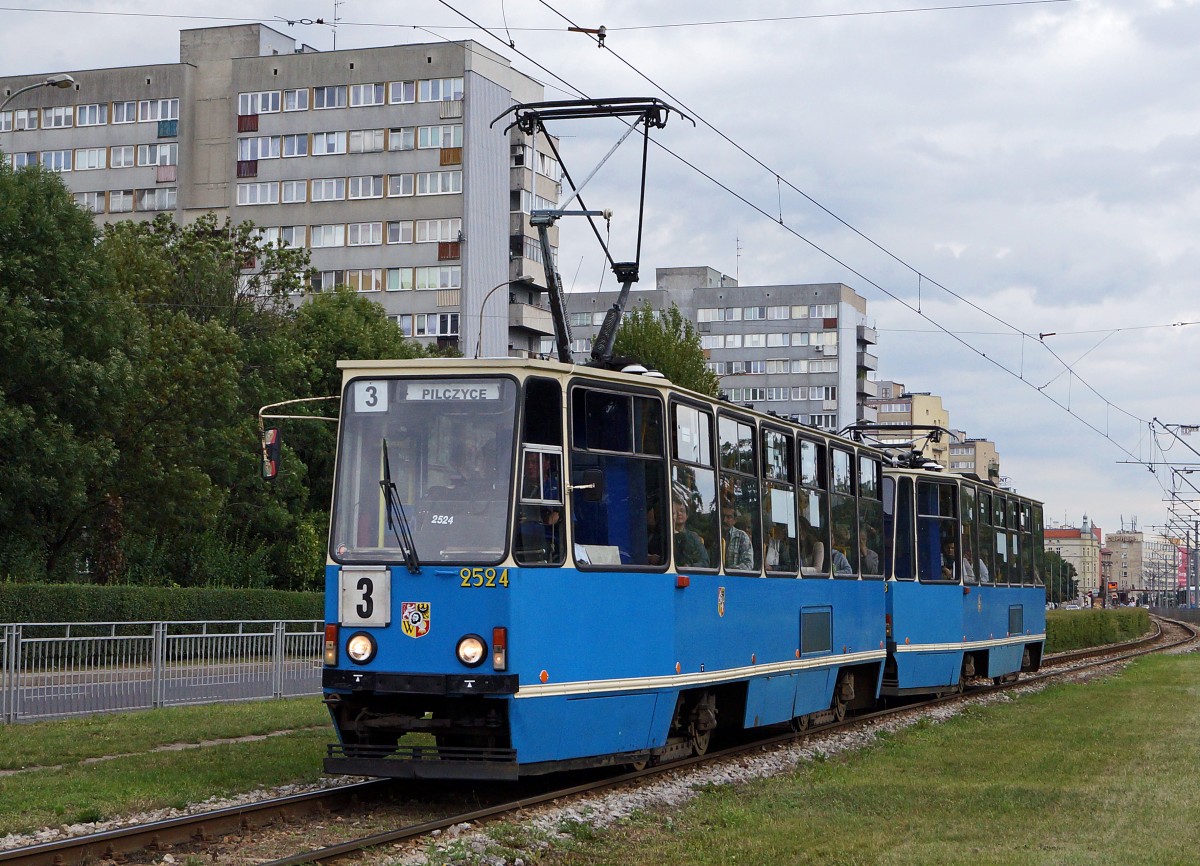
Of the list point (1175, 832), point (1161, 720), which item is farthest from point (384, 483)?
→ point (1161, 720)

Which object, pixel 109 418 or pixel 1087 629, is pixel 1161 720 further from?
pixel 1087 629

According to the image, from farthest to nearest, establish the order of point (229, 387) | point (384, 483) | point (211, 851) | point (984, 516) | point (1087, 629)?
1. point (1087, 629)
2. point (229, 387)
3. point (984, 516)
4. point (384, 483)
5. point (211, 851)

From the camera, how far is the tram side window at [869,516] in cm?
2034

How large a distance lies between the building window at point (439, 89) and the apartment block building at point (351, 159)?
60 mm

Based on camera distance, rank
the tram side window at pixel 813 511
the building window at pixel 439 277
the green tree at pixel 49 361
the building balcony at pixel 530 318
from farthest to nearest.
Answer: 1. the building balcony at pixel 530 318
2. the building window at pixel 439 277
3. the green tree at pixel 49 361
4. the tram side window at pixel 813 511

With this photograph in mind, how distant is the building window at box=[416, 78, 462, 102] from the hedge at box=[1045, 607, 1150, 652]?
108ft

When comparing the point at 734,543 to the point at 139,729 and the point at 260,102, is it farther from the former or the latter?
the point at 260,102

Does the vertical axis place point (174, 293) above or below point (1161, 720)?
above

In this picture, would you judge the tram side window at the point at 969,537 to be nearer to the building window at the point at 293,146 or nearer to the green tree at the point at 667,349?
the green tree at the point at 667,349

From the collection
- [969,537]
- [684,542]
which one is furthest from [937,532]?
[684,542]

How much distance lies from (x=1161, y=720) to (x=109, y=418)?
79.2 feet

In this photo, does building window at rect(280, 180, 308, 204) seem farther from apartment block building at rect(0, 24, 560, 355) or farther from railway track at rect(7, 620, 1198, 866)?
railway track at rect(7, 620, 1198, 866)

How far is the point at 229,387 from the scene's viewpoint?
41.1m

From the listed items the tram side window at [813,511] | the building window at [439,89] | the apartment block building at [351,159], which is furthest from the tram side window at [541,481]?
the building window at [439,89]
